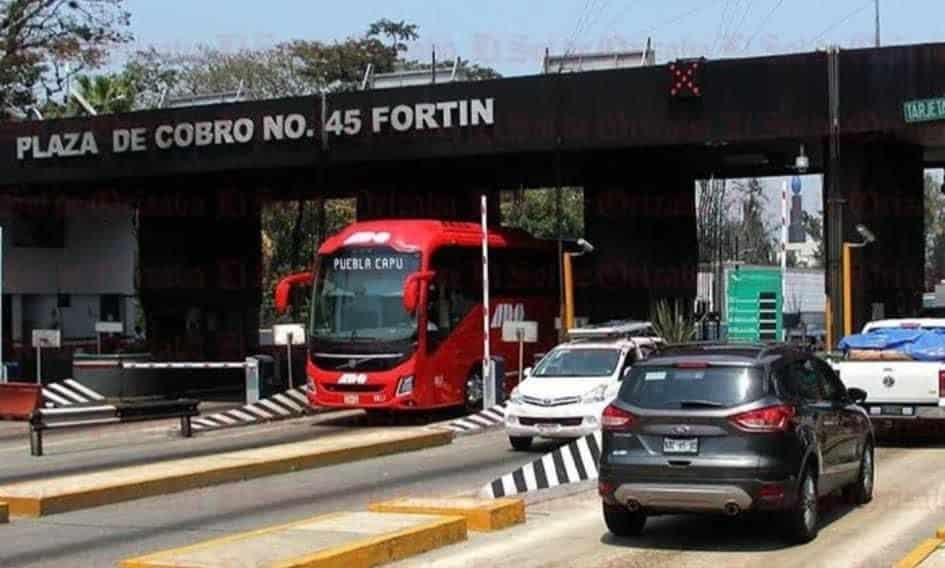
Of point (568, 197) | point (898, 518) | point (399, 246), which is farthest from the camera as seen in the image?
point (568, 197)

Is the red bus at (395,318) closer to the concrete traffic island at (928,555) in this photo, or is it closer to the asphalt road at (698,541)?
the asphalt road at (698,541)

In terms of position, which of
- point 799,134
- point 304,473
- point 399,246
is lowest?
point 304,473

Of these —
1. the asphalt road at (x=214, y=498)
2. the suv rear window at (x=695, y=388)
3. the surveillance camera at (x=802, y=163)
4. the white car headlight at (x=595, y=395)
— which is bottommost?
the asphalt road at (x=214, y=498)

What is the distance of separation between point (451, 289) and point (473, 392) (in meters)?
2.06

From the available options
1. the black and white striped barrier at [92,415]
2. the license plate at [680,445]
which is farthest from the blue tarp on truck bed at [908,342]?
the black and white striped barrier at [92,415]

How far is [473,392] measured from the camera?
27734 millimetres

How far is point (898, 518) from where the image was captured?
13.8 m

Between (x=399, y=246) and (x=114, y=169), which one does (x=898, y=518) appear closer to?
(x=399, y=246)

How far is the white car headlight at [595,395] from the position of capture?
2061 cm

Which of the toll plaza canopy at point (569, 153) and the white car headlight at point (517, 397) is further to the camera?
the toll plaza canopy at point (569, 153)

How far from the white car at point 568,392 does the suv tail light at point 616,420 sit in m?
7.40

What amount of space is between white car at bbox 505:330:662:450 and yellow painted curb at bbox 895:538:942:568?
8659 millimetres

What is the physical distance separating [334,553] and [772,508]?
11.8ft

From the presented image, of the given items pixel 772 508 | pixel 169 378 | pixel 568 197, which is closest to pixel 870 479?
pixel 772 508
